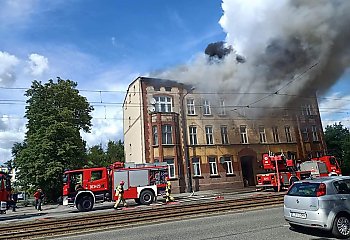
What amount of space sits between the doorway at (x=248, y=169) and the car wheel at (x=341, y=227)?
2603 cm

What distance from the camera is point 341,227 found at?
7363mm

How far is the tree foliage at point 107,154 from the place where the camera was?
47.5 m

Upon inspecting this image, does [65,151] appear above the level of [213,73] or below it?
below

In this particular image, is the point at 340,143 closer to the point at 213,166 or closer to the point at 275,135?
the point at 275,135

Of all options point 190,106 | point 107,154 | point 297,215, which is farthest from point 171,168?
point 107,154

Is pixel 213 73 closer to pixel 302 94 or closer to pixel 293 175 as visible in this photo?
pixel 302 94

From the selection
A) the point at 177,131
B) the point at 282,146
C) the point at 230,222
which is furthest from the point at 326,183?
the point at 282,146

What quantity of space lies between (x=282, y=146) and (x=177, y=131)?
42.3 ft

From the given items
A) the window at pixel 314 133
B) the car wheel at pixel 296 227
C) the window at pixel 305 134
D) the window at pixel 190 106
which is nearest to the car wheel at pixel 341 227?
the car wheel at pixel 296 227

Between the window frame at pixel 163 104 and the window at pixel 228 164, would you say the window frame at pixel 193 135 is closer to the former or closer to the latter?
the window frame at pixel 163 104

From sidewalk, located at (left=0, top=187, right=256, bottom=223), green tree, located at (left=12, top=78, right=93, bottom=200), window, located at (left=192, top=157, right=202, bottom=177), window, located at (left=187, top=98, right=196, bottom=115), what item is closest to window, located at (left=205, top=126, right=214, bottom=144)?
window, located at (left=187, top=98, right=196, bottom=115)

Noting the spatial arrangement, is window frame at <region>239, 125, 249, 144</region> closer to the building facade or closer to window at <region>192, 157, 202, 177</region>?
the building facade

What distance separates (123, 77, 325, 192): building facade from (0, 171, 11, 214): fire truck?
1253 centimetres

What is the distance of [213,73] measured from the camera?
80.1ft
